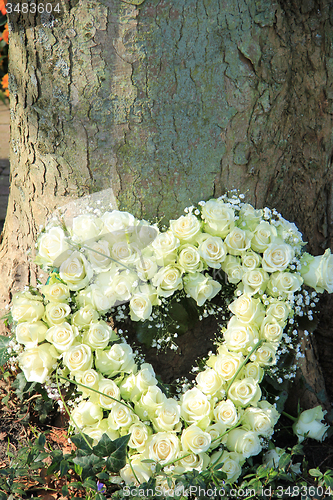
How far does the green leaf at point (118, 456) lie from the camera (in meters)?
1.56

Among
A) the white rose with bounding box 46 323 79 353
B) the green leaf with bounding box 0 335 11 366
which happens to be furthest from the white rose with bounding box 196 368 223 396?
the green leaf with bounding box 0 335 11 366

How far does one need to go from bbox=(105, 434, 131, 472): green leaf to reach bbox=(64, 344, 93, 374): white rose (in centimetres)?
32

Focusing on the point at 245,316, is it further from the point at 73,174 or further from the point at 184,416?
the point at 73,174

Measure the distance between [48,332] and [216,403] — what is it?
0.78 m

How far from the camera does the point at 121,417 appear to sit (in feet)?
5.36

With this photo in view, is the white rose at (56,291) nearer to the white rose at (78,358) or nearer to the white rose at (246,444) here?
the white rose at (78,358)

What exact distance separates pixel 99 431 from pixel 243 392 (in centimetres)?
62

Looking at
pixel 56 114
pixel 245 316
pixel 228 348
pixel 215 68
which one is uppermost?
pixel 215 68

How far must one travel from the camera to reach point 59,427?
7.11ft

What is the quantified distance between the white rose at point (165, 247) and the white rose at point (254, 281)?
33cm

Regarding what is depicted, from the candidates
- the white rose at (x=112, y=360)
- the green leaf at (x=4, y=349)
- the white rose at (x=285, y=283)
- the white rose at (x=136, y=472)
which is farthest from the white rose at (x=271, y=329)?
the green leaf at (x=4, y=349)

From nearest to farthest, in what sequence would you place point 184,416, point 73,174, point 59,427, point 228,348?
point 184,416, point 228,348, point 73,174, point 59,427

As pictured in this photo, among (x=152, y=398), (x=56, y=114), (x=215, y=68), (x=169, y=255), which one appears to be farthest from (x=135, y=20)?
(x=152, y=398)

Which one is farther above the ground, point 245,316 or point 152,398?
point 245,316
